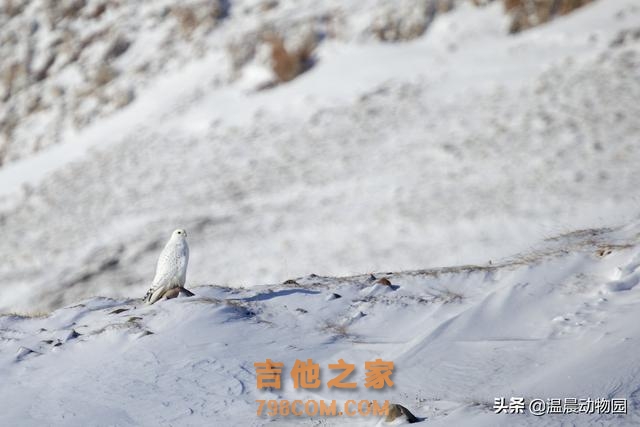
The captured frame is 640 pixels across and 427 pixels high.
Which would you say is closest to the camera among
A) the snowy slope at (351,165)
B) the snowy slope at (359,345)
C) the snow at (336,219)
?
the snowy slope at (359,345)

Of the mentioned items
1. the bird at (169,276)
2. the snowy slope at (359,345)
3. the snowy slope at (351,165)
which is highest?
the bird at (169,276)

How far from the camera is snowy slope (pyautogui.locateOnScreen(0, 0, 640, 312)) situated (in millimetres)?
18828

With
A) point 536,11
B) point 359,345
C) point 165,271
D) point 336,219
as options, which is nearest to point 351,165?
point 336,219

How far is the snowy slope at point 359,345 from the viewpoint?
7.61 m

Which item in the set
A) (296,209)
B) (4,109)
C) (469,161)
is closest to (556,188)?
(469,161)

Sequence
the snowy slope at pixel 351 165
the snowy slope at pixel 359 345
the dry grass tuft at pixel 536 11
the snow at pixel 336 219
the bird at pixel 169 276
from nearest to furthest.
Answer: the snowy slope at pixel 359 345
the snow at pixel 336 219
the bird at pixel 169 276
the snowy slope at pixel 351 165
the dry grass tuft at pixel 536 11

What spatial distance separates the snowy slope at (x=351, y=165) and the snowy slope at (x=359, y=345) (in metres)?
6.70

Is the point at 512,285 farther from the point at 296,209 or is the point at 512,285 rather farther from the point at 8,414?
the point at 296,209

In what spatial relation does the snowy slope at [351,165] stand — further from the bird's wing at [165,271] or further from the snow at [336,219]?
the bird's wing at [165,271]

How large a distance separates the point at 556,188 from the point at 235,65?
12595 mm

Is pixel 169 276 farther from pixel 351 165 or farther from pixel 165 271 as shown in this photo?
pixel 351 165

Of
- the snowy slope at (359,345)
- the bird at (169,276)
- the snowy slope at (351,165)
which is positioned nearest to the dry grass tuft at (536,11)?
the snowy slope at (351,165)

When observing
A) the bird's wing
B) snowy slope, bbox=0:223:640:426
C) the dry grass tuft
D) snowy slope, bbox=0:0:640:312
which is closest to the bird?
the bird's wing

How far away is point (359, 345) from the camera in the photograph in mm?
8898
